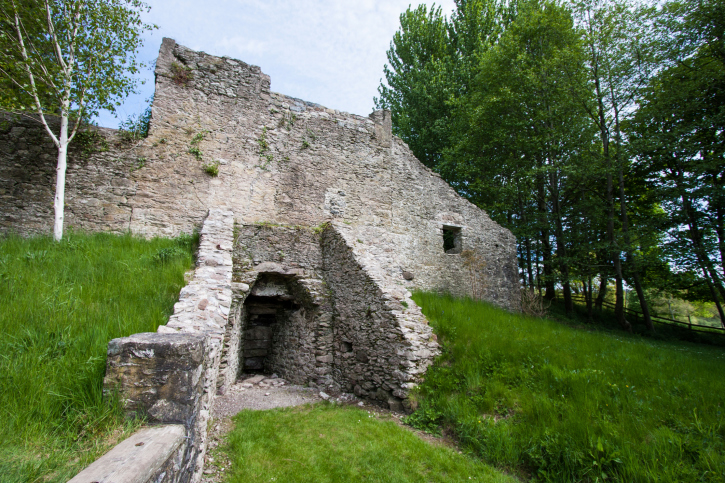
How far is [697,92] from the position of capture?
1173cm

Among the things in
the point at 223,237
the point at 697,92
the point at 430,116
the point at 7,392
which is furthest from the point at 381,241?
the point at 697,92

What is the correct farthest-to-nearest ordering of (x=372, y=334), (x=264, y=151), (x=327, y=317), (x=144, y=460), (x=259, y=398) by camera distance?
(x=264, y=151) < (x=327, y=317) < (x=372, y=334) < (x=259, y=398) < (x=144, y=460)

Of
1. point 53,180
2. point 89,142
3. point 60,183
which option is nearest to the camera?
point 60,183

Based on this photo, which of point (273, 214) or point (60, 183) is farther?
point (273, 214)

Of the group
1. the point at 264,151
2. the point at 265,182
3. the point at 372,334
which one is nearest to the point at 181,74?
the point at 264,151

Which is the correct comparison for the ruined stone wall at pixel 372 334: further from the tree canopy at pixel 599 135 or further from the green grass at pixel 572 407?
the tree canopy at pixel 599 135

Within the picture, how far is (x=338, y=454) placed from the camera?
13.9 feet

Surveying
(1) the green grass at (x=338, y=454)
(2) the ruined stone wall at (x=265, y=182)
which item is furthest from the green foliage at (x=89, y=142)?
(1) the green grass at (x=338, y=454)

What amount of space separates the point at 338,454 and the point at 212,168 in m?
7.52

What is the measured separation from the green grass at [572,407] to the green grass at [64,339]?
423 centimetres

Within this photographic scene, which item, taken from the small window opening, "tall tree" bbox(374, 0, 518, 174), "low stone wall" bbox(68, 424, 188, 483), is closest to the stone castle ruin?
the small window opening

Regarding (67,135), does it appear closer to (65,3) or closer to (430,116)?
(65,3)

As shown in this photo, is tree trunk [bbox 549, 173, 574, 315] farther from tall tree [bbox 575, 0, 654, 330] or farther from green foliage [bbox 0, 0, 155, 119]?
green foliage [bbox 0, 0, 155, 119]

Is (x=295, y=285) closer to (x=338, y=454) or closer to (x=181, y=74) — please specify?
(x=338, y=454)
